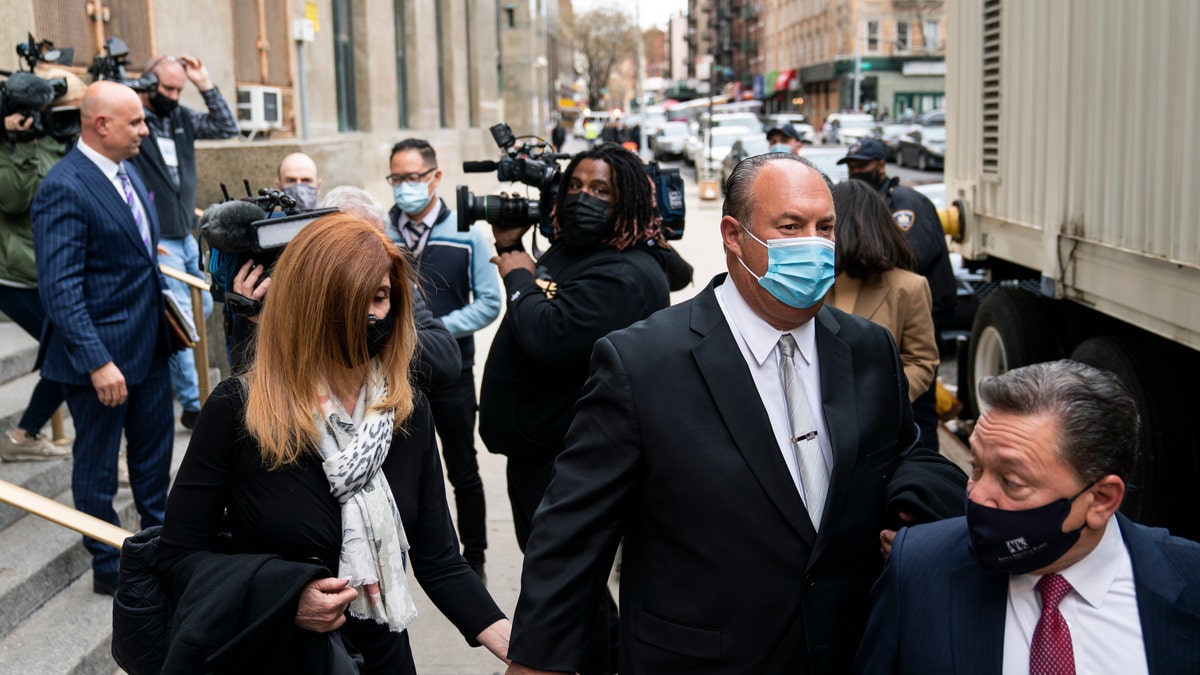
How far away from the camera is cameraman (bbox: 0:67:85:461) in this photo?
5.53 m

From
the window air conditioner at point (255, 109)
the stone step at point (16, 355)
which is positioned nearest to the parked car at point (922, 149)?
the window air conditioner at point (255, 109)

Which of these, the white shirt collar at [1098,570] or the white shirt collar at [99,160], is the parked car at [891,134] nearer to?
the white shirt collar at [99,160]

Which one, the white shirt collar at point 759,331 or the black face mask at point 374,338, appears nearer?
the white shirt collar at point 759,331

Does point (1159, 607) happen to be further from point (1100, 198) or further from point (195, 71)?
point (195, 71)

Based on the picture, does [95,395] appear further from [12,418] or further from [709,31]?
[709,31]

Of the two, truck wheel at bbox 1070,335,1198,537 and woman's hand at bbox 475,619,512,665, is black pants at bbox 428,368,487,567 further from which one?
truck wheel at bbox 1070,335,1198,537

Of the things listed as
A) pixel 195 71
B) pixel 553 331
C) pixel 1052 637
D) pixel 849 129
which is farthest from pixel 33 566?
pixel 849 129

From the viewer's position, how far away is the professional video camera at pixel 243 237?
2975 millimetres

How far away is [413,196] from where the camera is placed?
5.38m

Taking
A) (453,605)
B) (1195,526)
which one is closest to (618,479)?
(453,605)

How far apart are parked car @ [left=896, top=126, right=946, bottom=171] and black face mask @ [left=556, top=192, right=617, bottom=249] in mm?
35259

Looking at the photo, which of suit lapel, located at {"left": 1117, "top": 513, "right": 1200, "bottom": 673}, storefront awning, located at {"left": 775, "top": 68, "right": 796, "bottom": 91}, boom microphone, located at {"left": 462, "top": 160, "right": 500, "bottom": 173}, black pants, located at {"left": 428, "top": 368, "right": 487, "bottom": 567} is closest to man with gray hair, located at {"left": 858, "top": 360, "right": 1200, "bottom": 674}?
suit lapel, located at {"left": 1117, "top": 513, "right": 1200, "bottom": 673}

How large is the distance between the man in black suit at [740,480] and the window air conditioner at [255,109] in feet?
36.5

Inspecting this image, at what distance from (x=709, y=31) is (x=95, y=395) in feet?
465
